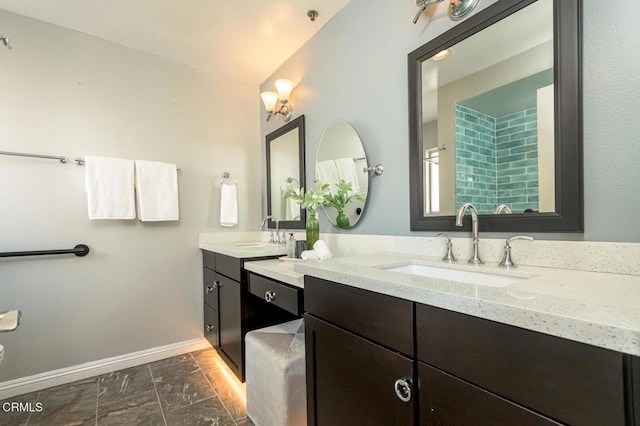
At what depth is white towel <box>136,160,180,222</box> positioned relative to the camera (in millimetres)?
2023

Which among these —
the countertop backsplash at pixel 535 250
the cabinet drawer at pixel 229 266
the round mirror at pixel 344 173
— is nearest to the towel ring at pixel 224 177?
the cabinet drawer at pixel 229 266

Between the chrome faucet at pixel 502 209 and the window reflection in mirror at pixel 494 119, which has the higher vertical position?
the window reflection in mirror at pixel 494 119

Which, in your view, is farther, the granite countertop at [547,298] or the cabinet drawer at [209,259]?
the cabinet drawer at [209,259]

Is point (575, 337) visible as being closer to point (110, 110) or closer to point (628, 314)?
point (628, 314)

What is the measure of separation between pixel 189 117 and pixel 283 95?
2.70 ft

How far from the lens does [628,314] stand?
17.5 inches

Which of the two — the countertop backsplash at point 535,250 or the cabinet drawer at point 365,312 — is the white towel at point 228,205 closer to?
the countertop backsplash at point 535,250

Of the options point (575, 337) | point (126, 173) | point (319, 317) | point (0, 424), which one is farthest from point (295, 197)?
point (0, 424)

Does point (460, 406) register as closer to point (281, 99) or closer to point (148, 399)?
point (148, 399)

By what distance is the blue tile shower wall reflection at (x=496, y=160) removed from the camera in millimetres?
968

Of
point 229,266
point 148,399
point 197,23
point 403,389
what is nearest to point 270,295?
point 229,266

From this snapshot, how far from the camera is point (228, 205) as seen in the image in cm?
241

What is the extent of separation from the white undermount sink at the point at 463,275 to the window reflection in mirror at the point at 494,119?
27 cm

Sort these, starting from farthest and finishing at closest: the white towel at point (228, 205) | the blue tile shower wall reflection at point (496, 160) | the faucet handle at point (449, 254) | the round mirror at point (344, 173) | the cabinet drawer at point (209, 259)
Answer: the white towel at point (228, 205), the cabinet drawer at point (209, 259), the round mirror at point (344, 173), the faucet handle at point (449, 254), the blue tile shower wall reflection at point (496, 160)
